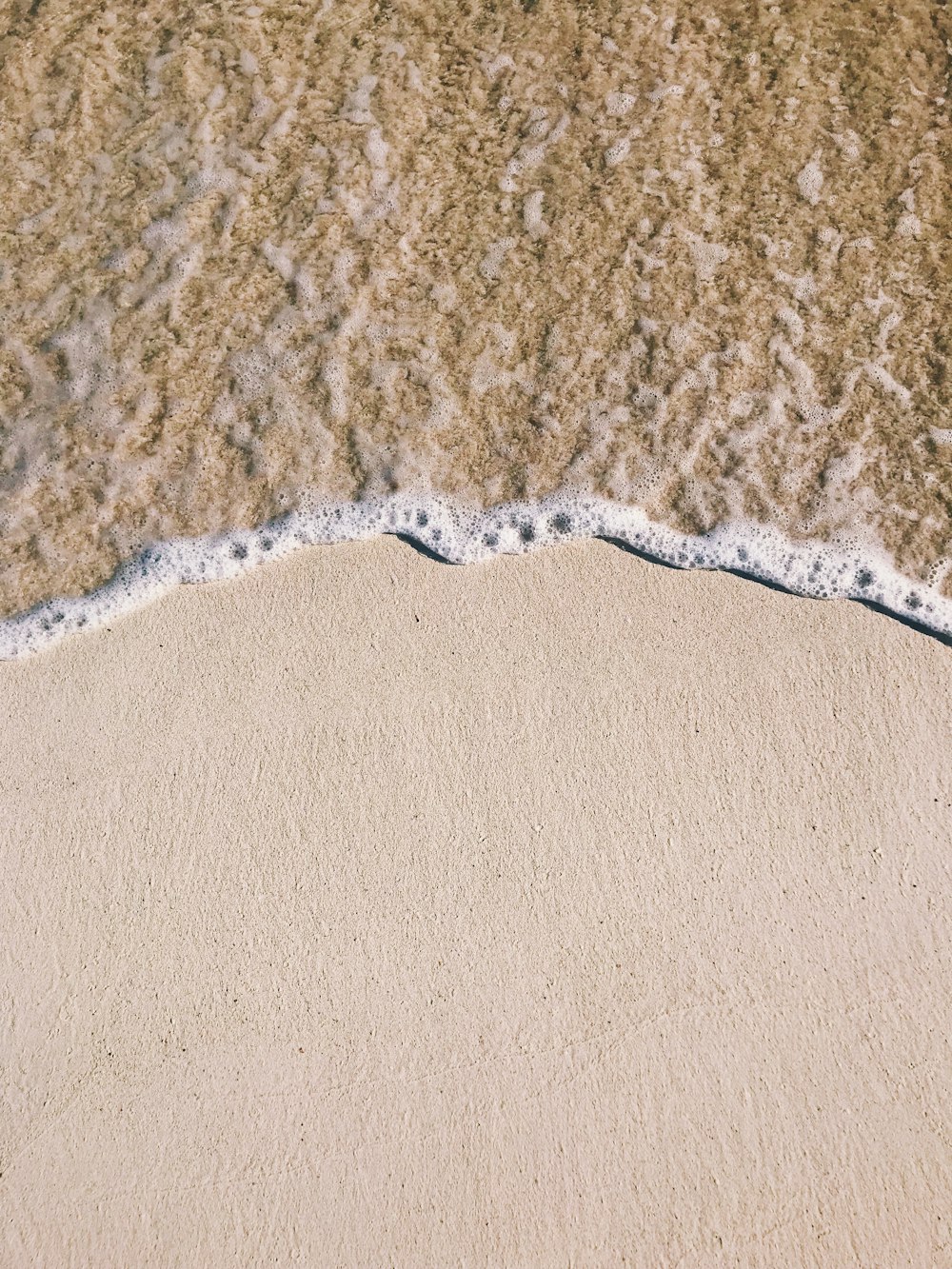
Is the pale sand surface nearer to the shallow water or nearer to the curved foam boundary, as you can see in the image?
the curved foam boundary

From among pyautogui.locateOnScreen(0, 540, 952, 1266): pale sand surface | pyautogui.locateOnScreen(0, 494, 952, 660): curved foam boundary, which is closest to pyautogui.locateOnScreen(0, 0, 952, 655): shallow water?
pyautogui.locateOnScreen(0, 494, 952, 660): curved foam boundary

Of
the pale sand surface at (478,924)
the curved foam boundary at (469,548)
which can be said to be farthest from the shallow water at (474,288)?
the pale sand surface at (478,924)

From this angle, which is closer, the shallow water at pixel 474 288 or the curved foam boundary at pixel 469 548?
the curved foam boundary at pixel 469 548

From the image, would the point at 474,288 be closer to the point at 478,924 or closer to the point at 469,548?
the point at 469,548

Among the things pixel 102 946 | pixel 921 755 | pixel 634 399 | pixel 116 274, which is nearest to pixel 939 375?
pixel 634 399

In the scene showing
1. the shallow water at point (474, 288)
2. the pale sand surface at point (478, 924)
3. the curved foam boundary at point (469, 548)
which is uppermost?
the shallow water at point (474, 288)

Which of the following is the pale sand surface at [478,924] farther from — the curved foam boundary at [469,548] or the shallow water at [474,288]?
the shallow water at [474,288]

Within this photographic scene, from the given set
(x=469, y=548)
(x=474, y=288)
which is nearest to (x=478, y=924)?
(x=469, y=548)
